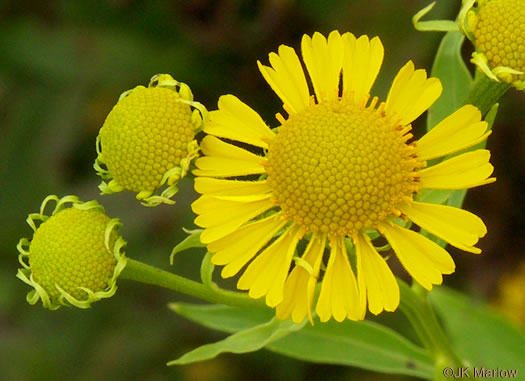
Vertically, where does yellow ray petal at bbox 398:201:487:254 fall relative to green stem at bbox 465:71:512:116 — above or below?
below

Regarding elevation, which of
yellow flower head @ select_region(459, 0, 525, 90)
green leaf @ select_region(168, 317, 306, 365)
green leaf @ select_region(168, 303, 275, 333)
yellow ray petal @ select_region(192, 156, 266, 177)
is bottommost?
green leaf @ select_region(168, 303, 275, 333)

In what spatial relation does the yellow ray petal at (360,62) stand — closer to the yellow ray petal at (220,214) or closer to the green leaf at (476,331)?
the yellow ray petal at (220,214)

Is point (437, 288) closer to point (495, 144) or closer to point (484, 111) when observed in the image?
point (495, 144)

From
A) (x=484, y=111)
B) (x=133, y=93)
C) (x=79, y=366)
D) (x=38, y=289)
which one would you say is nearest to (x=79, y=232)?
(x=38, y=289)

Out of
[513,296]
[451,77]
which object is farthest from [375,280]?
[513,296]

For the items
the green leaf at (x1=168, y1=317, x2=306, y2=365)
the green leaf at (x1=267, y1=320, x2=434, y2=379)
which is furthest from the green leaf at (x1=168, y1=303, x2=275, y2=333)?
the green leaf at (x1=168, y1=317, x2=306, y2=365)

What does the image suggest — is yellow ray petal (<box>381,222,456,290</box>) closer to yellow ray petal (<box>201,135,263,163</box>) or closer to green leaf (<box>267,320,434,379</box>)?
yellow ray petal (<box>201,135,263,163</box>)
